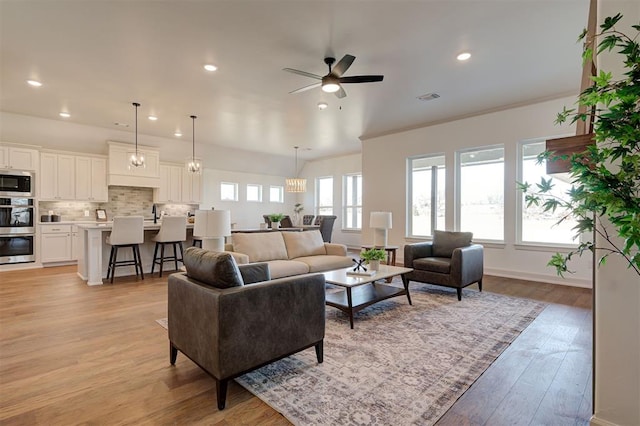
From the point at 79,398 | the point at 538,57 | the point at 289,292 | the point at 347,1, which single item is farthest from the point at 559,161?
the point at 79,398

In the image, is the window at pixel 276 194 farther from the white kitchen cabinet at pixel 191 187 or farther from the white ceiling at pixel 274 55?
the white ceiling at pixel 274 55

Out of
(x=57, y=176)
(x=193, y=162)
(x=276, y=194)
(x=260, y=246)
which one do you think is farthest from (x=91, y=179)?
(x=276, y=194)

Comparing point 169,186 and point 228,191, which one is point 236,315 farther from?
point 228,191

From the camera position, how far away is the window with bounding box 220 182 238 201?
9.58 metres

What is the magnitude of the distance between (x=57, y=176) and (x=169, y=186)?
223 cm

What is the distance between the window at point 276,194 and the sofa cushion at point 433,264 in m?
7.16

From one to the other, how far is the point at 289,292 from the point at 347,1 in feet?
8.18

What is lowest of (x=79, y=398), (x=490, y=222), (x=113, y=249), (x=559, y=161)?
(x=79, y=398)

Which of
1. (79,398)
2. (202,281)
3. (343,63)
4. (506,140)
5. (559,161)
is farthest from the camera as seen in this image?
(506,140)

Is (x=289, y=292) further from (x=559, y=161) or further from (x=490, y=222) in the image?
(x=490, y=222)

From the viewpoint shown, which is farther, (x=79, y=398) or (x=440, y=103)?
(x=440, y=103)

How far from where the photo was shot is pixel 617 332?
1554 millimetres

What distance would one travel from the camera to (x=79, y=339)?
2.89 meters

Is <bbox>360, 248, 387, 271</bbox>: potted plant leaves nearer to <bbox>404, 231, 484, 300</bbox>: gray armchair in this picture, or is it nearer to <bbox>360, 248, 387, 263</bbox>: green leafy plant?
<bbox>360, 248, 387, 263</bbox>: green leafy plant
